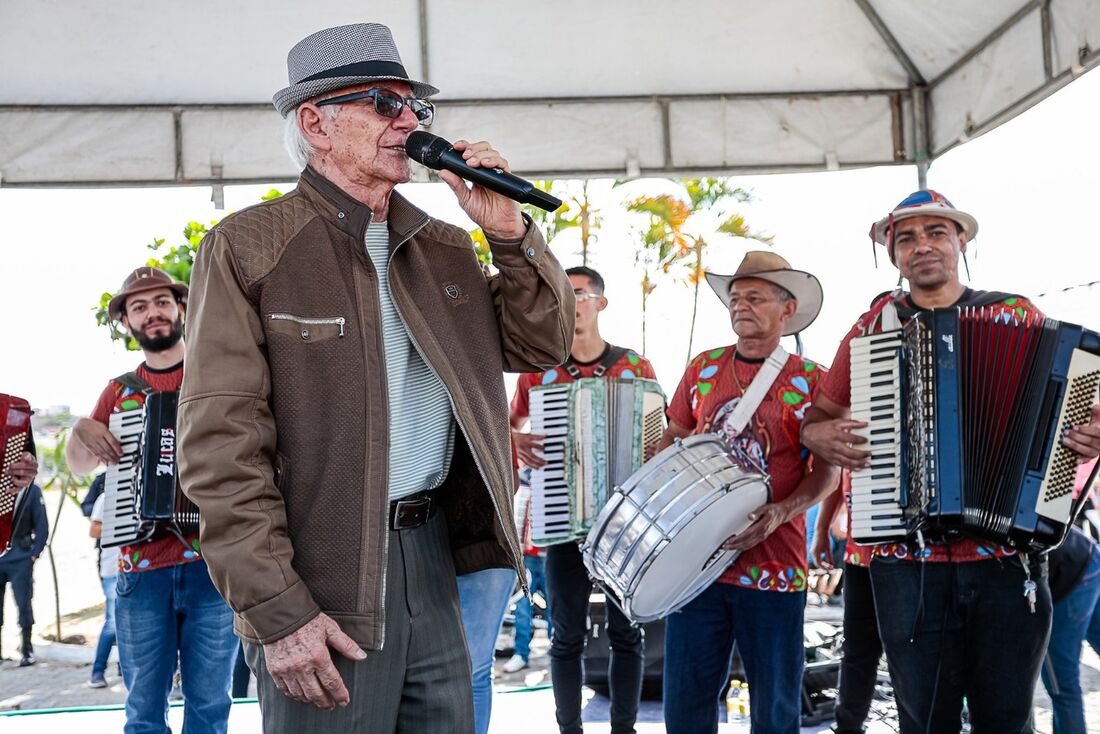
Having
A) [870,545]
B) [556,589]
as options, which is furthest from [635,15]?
[870,545]

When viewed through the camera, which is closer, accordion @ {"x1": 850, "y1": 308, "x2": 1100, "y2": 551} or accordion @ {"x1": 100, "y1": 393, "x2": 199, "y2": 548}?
accordion @ {"x1": 850, "y1": 308, "x2": 1100, "y2": 551}

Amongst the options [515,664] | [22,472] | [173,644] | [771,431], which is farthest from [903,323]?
[515,664]

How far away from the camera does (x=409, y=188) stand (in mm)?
6871

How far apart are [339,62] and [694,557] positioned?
7.40 ft

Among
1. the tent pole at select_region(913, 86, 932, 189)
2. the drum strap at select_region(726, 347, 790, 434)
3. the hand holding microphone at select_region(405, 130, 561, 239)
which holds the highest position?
the tent pole at select_region(913, 86, 932, 189)

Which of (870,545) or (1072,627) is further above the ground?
(870,545)

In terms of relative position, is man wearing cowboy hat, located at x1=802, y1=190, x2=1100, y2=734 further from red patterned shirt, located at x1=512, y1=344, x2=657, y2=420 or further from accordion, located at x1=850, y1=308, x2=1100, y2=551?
red patterned shirt, located at x1=512, y1=344, x2=657, y2=420

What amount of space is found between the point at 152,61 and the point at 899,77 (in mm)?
4518

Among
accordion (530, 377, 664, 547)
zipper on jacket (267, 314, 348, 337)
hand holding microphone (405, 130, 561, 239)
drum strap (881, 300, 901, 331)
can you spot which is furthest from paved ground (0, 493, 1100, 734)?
zipper on jacket (267, 314, 348, 337)

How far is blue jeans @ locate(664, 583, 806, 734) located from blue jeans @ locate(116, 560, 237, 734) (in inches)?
74.4

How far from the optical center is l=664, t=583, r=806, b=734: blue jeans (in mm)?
3791

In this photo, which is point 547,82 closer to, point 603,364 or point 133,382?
point 603,364

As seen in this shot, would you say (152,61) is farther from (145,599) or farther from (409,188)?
(145,599)

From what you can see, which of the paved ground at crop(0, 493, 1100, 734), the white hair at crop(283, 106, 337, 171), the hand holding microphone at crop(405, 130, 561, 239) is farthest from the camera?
the paved ground at crop(0, 493, 1100, 734)
